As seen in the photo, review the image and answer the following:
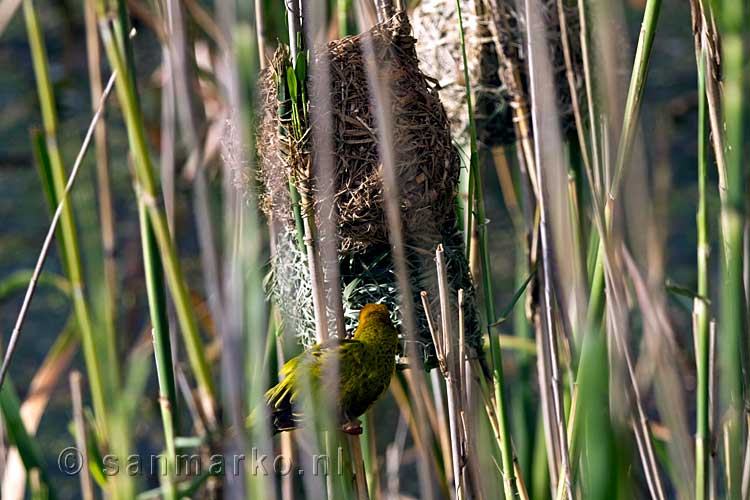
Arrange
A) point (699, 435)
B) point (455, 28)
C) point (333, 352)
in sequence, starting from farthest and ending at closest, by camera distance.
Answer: point (455, 28)
point (699, 435)
point (333, 352)

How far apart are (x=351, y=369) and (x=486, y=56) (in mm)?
694

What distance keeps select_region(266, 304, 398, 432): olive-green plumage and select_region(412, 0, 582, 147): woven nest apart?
0.52 m

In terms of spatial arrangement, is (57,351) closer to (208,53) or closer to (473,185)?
(208,53)

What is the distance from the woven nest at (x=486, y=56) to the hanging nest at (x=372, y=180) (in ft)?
1.11

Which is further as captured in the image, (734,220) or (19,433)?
(19,433)

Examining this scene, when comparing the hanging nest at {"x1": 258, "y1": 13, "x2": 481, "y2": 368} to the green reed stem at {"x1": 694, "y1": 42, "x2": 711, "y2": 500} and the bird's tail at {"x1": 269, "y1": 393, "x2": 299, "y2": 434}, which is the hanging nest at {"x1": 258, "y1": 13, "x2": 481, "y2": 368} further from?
the green reed stem at {"x1": 694, "y1": 42, "x2": 711, "y2": 500}

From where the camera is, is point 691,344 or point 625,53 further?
point 691,344

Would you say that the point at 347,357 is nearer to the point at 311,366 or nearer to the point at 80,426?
the point at 311,366

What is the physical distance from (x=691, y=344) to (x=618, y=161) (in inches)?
71.7

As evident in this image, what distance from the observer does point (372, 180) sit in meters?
1.12

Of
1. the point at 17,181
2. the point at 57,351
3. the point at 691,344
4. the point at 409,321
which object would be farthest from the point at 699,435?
the point at 17,181

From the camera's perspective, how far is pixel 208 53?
6.99 ft

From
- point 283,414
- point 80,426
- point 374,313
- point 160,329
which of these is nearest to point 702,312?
point 374,313

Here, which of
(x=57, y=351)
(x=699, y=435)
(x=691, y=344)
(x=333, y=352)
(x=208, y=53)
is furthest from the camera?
(x=691, y=344)
